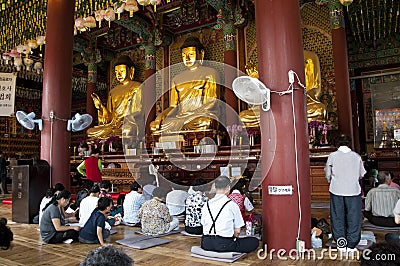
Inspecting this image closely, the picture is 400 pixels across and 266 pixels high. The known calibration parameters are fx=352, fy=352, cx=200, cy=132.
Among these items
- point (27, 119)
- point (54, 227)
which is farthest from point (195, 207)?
point (27, 119)

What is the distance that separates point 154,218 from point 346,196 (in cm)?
223

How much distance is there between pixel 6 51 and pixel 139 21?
161 inches

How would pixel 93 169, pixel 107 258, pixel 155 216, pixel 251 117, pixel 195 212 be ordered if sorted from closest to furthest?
pixel 107 258 < pixel 155 216 < pixel 195 212 < pixel 93 169 < pixel 251 117

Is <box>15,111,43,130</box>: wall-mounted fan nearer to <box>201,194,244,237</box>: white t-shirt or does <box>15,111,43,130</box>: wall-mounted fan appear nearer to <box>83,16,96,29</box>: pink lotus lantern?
<box>83,16,96,29</box>: pink lotus lantern

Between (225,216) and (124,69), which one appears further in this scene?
(124,69)

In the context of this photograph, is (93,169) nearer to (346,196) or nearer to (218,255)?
(218,255)

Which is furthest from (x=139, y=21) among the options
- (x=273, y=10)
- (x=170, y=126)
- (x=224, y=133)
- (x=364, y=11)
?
(x=273, y=10)

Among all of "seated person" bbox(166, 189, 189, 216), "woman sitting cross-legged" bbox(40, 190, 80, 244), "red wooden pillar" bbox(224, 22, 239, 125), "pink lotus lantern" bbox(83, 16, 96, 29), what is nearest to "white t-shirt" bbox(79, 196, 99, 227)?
"woman sitting cross-legged" bbox(40, 190, 80, 244)

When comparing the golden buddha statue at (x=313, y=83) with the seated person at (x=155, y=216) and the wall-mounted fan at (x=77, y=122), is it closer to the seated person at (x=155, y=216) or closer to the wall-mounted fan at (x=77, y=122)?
the wall-mounted fan at (x=77, y=122)

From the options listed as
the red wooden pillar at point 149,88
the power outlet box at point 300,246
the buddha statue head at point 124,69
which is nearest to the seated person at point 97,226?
the power outlet box at point 300,246

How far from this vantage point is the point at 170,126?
35.4 feet

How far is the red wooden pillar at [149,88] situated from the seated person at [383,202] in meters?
7.92

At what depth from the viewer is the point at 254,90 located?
3621 mm

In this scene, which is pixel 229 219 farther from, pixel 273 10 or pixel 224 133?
pixel 224 133
